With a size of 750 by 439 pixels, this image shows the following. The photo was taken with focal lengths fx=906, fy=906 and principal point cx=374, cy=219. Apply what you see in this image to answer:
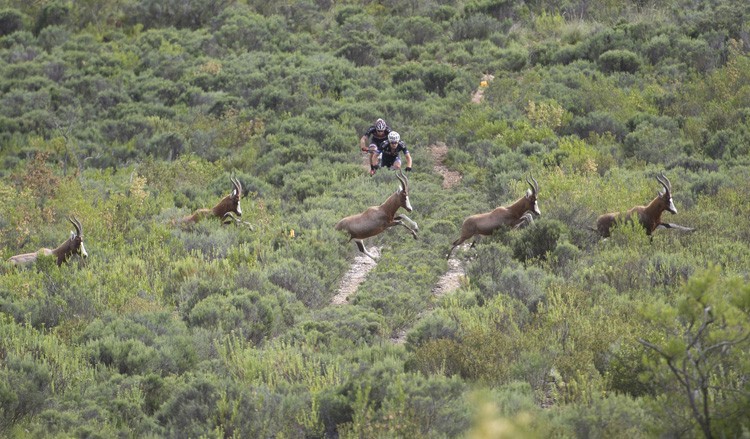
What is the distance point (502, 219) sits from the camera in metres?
14.0

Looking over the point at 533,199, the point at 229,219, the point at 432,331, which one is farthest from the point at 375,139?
the point at 432,331

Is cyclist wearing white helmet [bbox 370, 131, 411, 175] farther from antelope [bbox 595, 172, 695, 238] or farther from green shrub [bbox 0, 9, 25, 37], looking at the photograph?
green shrub [bbox 0, 9, 25, 37]

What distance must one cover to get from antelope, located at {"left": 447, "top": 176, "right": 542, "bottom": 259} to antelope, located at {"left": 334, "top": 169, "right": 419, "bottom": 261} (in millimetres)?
820

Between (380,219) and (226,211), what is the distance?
3.17 metres

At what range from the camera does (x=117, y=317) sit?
10.8 metres

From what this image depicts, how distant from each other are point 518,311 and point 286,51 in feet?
68.5

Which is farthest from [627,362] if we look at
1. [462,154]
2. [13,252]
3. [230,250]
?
[462,154]

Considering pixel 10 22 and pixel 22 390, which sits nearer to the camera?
pixel 22 390

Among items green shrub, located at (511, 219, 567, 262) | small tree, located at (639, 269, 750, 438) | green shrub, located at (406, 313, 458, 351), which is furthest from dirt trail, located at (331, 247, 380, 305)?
small tree, located at (639, 269, 750, 438)

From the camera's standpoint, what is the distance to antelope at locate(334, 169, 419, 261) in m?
14.2

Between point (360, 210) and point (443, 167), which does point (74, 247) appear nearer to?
point (360, 210)

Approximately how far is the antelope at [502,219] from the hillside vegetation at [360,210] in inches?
9.8

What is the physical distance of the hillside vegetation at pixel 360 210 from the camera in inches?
310

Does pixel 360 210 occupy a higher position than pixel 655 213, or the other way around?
pixel 655 213
